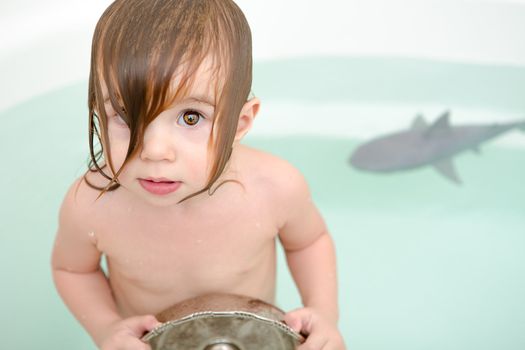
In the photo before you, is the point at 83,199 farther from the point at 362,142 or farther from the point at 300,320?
the point at 362,142

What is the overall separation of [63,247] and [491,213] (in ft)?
2.85

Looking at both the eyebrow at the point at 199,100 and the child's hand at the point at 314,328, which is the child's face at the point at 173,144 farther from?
the child's hand at the point at 314,328

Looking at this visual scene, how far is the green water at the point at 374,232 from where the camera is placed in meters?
1.21

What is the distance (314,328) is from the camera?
0.80 metres

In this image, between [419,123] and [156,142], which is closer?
[156,142]

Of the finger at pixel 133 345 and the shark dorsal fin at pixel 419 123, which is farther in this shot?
the shark dorsal fin at pixel 419 123

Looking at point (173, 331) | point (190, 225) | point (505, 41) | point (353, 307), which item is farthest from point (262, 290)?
point (505, 41)

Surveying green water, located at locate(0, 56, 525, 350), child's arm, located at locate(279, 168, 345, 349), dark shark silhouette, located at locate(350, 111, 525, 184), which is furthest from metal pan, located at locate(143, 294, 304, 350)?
dark shark silhouette, located at locate(350, 111, 525, 184)

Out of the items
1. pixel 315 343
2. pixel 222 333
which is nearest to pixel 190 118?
pixel 222 333

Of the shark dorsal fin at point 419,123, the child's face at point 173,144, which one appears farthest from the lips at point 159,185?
the shark dorsal fin at point 419,123

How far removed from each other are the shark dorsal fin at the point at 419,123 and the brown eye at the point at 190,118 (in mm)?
944

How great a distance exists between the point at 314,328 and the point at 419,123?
805mm

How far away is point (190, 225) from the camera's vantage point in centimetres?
82

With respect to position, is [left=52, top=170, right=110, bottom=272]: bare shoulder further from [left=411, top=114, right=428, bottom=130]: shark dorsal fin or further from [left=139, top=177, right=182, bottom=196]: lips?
[left=411, top=114, right=428, bottom=130]: shark dorsal fin
